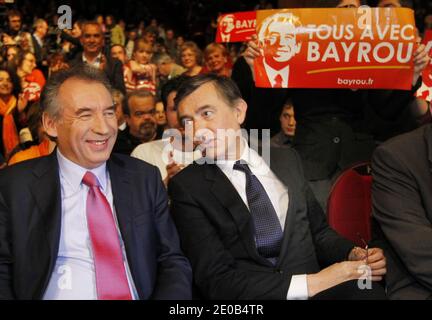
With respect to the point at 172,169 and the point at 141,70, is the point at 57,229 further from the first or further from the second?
the point at 141,70

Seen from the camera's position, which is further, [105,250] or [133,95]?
[133,95]

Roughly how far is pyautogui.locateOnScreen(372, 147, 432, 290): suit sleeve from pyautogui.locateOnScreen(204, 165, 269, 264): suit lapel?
0.49 metres

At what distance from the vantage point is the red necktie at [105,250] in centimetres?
224

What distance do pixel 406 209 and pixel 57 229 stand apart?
1275 millimetres

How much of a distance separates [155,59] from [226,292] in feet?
19.6

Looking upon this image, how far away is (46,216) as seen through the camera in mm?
2246

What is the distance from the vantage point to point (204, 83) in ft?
8.62

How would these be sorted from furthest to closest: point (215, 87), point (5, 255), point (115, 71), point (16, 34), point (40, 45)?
point (16, 34)
point (40, 45)
point (115, 71)
point (215, 87)
point (5, 255)

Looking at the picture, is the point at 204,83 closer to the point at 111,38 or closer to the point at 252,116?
the point at 252,116

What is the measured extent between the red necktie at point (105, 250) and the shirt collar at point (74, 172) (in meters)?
0.06

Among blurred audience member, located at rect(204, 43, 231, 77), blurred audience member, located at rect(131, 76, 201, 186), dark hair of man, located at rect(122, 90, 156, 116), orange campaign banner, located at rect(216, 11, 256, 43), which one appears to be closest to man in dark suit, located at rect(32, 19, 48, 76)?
blurred audience member, located at rect(204, 43, 231, 77)

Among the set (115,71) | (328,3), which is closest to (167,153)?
(328,3)

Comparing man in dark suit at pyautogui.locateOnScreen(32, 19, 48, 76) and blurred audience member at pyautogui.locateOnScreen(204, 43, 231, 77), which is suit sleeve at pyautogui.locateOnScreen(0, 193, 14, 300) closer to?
blurred audience member at pyautogui.locateOnScreen(204, 43, 231, 77)

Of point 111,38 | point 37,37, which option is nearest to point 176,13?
point 111,38
